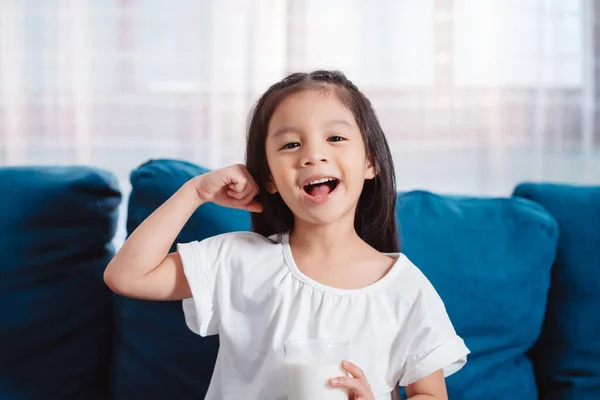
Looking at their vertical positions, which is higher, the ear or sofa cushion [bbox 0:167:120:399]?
the ear

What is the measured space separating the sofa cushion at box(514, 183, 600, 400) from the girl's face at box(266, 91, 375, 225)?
0.70 metres

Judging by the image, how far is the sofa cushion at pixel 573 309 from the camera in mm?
1728

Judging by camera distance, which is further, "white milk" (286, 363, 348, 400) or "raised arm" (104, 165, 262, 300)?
"raised arm" (104, 165, 262, 300)

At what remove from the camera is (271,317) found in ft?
4.34

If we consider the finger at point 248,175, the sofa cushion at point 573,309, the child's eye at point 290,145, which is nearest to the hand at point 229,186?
the finger at point 248,175

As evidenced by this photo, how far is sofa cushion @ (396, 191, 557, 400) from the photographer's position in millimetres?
1666

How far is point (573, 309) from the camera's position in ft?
5.79

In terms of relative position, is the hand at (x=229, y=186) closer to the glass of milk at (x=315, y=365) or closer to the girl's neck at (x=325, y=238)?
the girl's neck at (x=325, y=238)

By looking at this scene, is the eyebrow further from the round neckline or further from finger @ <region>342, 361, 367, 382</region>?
finger @ <region>342, 361, 367, 382</region>

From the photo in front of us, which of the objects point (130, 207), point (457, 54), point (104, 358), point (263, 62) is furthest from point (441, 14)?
point (104, 358)

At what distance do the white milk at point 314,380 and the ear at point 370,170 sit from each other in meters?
0.43

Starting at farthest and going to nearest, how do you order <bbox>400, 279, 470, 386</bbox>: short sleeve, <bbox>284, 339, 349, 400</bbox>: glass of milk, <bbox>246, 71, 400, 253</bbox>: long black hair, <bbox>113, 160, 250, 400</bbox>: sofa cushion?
<bbox>113, 160, 250, 400</bbox>: sofa cushion < <bbox>246, 71, 400, 253</bbox>: long black hair < <bbox>400, 279, 470, 386</bbox>: short sleeve < <bbox>284, 339, 349, 400</bbox>: glass of milk

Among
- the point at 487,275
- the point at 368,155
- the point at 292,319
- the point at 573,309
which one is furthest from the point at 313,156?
the point at 573,309

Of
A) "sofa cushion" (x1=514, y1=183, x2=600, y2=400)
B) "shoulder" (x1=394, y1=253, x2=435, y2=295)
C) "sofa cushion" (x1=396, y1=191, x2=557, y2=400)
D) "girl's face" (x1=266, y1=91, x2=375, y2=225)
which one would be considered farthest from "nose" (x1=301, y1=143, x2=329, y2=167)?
"sofa cushion" (x1=514, y1=183, x2=600, y2=400)
